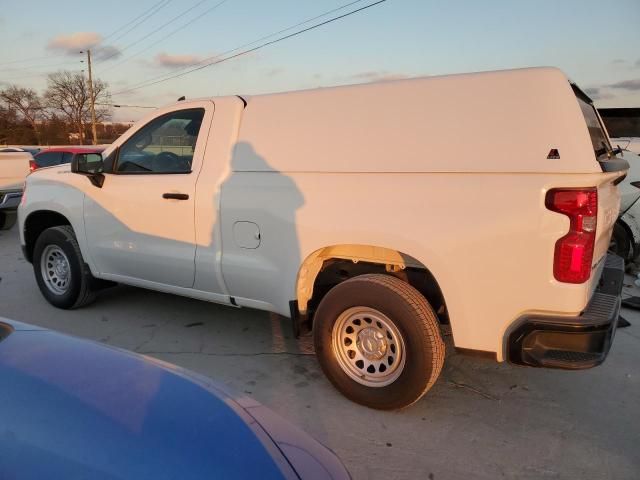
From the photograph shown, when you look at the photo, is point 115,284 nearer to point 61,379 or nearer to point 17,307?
point 17,307

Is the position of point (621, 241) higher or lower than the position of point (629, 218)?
lower

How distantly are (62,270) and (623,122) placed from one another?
8644 millimetres

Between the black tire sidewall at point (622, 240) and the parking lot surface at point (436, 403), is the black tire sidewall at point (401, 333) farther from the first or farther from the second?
the black tire sidewall at point (622, 240)

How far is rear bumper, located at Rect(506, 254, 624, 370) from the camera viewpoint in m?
2.69

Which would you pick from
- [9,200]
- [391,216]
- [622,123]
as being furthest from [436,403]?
[9,200]

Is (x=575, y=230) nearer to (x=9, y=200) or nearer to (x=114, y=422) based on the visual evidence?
(x=114, y=422)

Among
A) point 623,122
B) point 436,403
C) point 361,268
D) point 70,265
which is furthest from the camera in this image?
point 623,122

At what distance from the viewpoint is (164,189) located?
13.5 feet

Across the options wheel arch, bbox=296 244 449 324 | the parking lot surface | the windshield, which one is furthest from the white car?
wheel arch, bbox=296 244 449 324

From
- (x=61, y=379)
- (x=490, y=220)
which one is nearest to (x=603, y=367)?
(x=490, y=220)

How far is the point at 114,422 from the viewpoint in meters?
1.59

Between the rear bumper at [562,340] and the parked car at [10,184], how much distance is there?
9.94m

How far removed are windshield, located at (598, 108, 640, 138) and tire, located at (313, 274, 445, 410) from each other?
22.8ft

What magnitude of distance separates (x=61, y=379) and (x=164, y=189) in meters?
2.51
